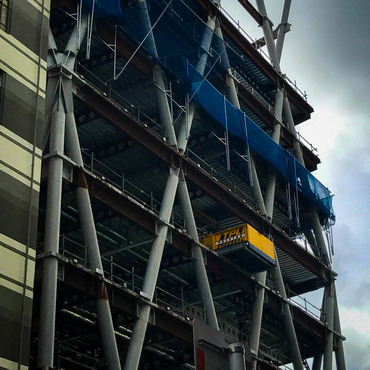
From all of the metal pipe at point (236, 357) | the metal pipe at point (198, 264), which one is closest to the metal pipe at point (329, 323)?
the metal pipe at point (198, 264)

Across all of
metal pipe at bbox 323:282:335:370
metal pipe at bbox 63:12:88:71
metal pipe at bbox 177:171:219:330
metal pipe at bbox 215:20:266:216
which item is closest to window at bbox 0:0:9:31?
metal pipe at bbox 63:12:88:71

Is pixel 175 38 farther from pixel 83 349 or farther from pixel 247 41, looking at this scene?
pixel 83 349

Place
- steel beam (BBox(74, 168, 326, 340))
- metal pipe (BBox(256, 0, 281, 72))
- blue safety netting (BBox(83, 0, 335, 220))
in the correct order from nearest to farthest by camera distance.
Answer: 1. steel beam (BBox(74, 168, 326, 340))
2. blue safety netting (BBox(83, 0, 335, 220))
3. metal pipe (BBox(256, 0, 281, 72))

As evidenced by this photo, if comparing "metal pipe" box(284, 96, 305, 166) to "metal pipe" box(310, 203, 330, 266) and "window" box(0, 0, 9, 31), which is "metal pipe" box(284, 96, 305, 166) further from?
"window" box(0, 0, 9, 31)

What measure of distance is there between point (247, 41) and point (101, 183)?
26.1 meters

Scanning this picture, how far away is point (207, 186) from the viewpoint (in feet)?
157

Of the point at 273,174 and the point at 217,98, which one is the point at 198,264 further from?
the point at 273,174

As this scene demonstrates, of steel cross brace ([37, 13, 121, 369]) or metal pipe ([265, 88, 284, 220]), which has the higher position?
metal pipe ([265, 88, 284, 220])

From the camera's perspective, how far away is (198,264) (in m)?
44.0

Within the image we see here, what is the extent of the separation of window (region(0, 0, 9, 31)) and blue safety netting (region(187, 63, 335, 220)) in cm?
1604

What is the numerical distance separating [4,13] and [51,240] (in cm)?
1024

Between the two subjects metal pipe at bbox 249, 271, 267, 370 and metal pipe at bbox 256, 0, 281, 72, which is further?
metal pipe at bbox 256, 0, 281, 72

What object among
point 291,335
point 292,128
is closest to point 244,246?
point 291,335

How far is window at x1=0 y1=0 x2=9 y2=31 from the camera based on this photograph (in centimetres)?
3391
